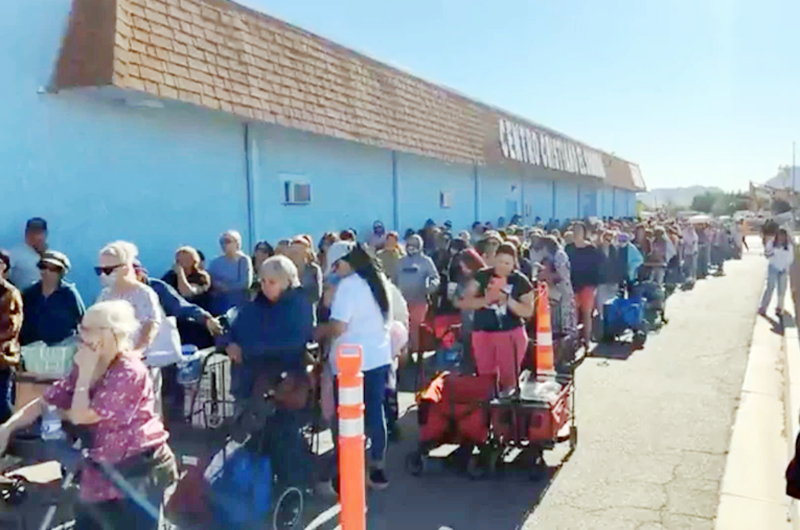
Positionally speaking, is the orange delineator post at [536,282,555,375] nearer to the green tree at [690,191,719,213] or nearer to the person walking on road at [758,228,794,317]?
the person walking on road at [758,228,794,317]

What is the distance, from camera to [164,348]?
6.11 m

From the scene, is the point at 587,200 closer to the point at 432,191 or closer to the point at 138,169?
the point at 432,191

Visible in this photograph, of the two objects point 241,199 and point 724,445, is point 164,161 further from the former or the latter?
point 724,445

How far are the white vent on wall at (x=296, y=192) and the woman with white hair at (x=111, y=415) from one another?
26.6 feet

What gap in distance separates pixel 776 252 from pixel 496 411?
1108cm

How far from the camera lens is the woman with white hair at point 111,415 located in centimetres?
380

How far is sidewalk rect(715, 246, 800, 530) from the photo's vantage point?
18.9 feet

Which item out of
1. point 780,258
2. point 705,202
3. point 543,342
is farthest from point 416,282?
point 705,202

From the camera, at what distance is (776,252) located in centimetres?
1543

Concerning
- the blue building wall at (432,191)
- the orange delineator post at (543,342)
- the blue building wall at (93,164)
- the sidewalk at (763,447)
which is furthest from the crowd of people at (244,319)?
the blue building wall at (432,191)

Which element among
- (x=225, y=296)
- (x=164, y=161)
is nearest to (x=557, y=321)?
(x=225, y=296)

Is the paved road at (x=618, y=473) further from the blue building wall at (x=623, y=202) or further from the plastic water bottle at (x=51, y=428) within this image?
the blue building wall at (x=623, y=202)

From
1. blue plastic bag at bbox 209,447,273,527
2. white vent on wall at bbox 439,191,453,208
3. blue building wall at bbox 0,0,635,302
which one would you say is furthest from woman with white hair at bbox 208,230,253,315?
white vent on wall at bbox 439,191,453,208

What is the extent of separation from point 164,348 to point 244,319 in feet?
3.09
